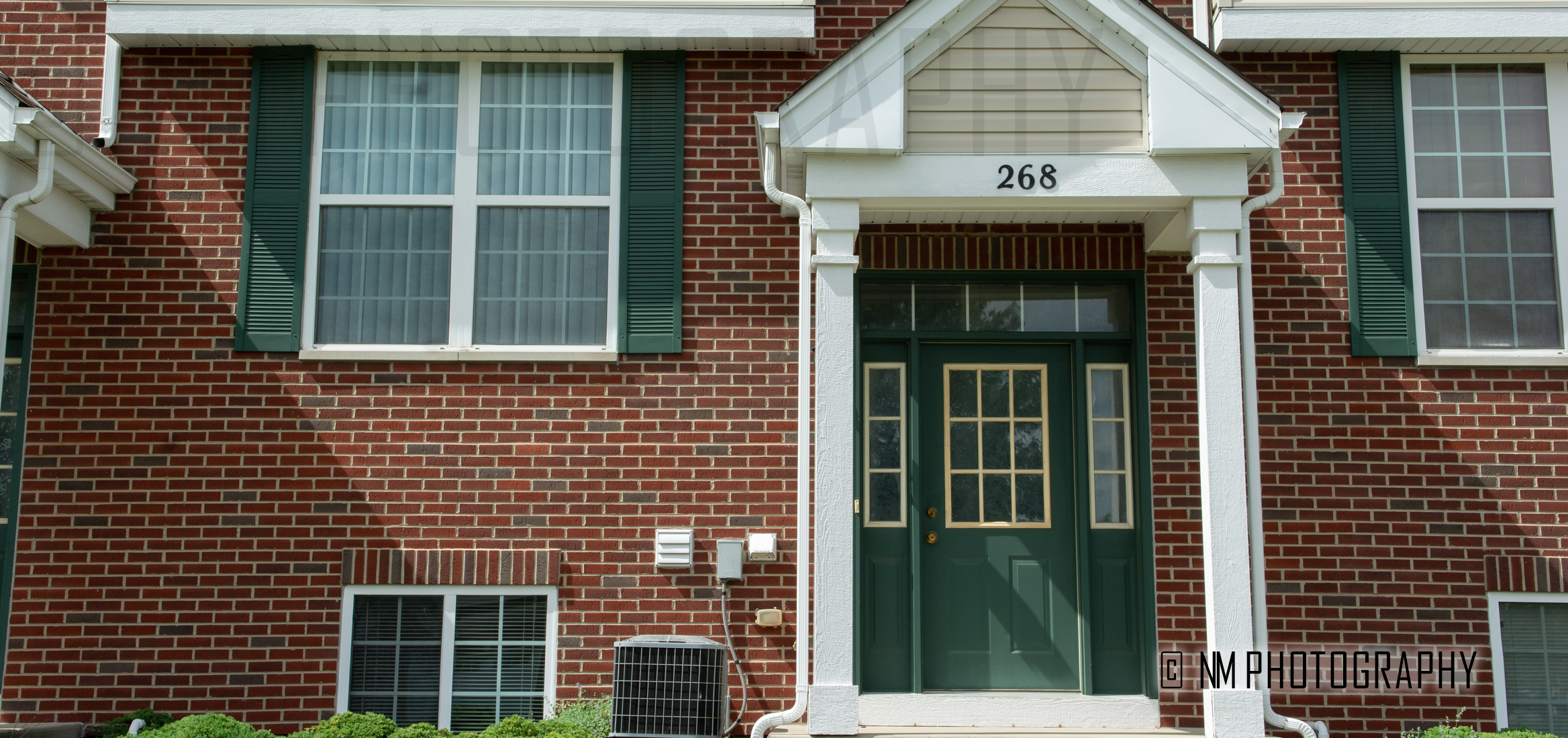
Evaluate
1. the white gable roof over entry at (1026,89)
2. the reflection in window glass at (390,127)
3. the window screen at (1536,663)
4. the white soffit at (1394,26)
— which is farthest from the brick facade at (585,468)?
the white gable roof over entry at (1026,89)

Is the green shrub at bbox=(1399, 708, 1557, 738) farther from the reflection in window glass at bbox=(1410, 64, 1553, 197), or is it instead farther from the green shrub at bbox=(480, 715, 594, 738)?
the green shrub at bbox=(480, 715, 594, 738)

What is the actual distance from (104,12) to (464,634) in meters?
4.38

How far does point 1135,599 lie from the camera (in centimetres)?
659

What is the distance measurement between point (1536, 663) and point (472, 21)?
23.4ft

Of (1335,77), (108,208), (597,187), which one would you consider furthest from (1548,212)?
(108,208)

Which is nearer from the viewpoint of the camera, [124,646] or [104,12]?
[124,646]

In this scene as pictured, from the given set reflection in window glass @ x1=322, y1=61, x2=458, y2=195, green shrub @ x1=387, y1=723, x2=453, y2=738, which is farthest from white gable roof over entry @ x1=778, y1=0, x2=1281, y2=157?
green shrub @ x1=387, y1=723, x2=453, y2=738

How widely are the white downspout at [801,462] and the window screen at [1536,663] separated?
3995 millimetres

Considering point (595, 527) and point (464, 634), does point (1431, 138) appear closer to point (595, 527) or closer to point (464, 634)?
point (595, 527)

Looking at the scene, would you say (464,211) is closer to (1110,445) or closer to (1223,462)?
(1110,445)

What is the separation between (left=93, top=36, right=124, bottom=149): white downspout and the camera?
6805 millimetres

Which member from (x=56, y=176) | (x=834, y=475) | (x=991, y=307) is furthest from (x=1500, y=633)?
(x=56, y=176)

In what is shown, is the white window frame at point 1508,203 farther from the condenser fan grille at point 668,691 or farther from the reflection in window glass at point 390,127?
the reflection in window glass at point 390,127

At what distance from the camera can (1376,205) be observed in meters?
6.76
